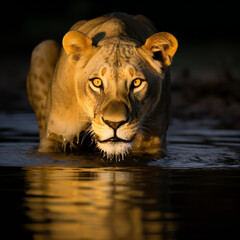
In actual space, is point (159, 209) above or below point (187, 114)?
below

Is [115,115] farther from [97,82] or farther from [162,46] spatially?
[162,46]

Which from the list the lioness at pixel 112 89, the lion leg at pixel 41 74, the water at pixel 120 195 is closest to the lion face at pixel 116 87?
the lioness at pixel 112 89

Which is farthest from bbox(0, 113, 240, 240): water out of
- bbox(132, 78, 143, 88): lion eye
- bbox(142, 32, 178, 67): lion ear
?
bbox(142, 32, 178, 67): lion ear

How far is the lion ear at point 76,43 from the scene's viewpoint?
6.57m

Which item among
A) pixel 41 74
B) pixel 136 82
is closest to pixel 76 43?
pixel 136 82

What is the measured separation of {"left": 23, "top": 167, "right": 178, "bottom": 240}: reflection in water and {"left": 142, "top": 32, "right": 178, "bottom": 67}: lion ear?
1102 mm

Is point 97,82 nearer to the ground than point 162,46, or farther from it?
nearer to the ground

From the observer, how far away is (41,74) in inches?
322

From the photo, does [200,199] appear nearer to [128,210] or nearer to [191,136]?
[128,210]

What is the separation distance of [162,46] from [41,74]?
1.91 metres

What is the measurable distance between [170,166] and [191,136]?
3491 mm

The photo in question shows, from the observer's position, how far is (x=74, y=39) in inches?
259

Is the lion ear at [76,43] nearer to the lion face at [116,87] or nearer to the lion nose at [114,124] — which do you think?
the lion face at [116,87]

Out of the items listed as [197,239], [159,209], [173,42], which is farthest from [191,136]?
[197,239]
